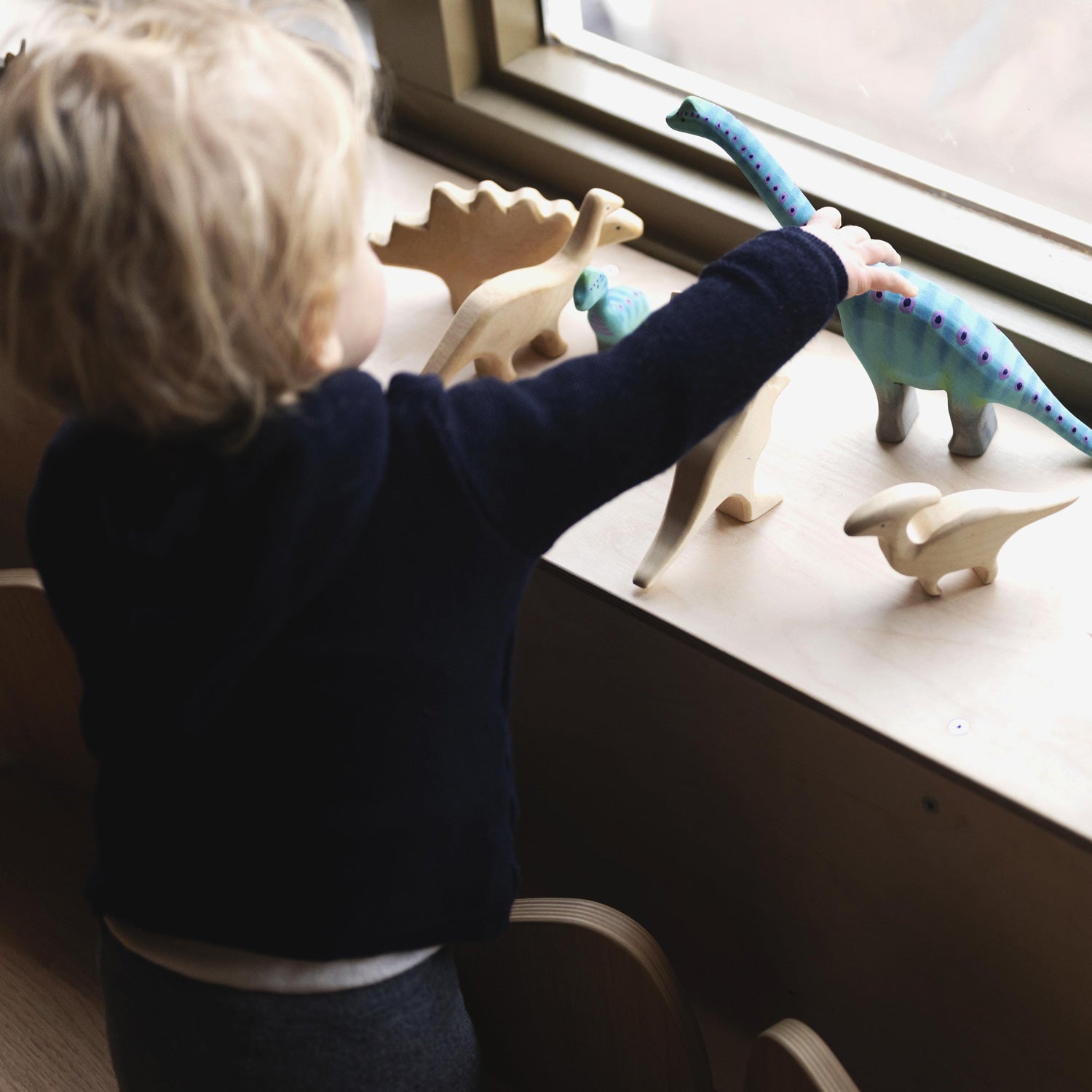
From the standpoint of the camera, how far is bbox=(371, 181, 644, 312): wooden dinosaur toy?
829mm

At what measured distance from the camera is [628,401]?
550 millimetres

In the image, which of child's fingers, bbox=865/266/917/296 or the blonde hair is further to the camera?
child's fingers, bbox=865/266/917/296

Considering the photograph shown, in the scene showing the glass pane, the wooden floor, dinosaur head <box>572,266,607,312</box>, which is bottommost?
the wooden floor

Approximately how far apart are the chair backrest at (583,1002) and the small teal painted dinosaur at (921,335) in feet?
1.19

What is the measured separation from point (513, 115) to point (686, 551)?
1.58ft

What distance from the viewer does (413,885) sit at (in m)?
0.60

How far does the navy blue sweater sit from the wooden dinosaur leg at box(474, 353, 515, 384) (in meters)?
0.25

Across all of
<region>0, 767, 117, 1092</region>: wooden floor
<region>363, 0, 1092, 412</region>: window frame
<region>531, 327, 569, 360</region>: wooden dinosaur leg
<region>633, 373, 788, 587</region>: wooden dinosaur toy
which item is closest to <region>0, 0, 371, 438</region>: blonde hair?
<region>633, 373, 788, 587</region>: wooden dinosaur toy

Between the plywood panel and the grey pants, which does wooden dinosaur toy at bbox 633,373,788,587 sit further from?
the grey pants

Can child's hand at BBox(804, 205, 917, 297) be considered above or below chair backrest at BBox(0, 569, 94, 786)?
above

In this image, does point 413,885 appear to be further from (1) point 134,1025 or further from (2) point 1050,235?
(2) point 1050,235

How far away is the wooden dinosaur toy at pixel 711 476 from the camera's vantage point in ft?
2.21

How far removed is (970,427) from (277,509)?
1.51 feet

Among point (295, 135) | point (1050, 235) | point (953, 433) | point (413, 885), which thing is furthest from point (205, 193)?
point (1050, 235)
